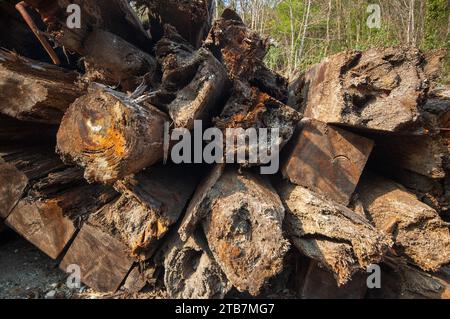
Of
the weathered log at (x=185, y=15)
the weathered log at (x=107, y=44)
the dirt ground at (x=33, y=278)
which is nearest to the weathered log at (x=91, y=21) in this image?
the weathered log at (x=107, y=44)

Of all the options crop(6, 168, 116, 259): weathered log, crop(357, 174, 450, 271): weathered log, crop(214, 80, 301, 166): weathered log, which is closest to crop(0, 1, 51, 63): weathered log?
crop(6, 168, 116, 259): weathered log

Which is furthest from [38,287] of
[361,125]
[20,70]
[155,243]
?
[361,125]

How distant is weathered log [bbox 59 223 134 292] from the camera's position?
183 cm

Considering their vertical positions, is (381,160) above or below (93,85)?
below

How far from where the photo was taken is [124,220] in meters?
1.73

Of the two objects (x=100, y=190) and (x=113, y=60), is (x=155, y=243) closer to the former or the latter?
(x=100, y=190)

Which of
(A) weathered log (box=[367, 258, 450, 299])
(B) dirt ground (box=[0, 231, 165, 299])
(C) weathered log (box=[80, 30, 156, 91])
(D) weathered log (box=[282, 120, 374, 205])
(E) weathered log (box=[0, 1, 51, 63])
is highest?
(E) weathered log (box=[0, 1, 51, 63])

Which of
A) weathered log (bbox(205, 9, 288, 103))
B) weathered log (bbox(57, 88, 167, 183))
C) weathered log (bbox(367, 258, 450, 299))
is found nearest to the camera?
weathered log (bbox(57, 88, 167, 183))

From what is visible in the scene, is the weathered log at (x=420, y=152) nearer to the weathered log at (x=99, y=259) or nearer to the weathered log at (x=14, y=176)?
the weathered log at (x=99, y=259)

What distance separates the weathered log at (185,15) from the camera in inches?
78.7

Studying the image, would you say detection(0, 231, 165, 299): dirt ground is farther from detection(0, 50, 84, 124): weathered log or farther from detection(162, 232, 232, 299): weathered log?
detection(0, 50, 84, 124): weathered log

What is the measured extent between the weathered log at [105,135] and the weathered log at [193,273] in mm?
566

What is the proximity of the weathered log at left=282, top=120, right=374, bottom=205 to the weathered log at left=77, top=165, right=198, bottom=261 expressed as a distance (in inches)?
30.9
